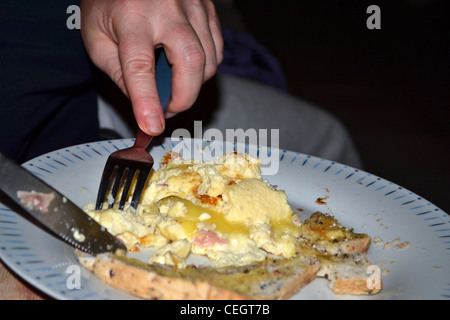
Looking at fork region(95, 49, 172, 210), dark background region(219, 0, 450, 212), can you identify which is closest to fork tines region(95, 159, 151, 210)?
fork region(95, 49, 172, 210)

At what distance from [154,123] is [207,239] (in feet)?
1.14

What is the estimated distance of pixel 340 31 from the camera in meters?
9.47

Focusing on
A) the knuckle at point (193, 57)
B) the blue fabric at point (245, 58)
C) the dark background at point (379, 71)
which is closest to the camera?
the knuckle at point (193, 57)

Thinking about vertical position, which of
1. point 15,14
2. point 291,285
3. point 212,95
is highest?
point 15,14

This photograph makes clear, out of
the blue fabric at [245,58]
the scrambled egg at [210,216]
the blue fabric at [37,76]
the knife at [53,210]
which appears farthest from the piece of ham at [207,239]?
the blue fabric at [245,58]

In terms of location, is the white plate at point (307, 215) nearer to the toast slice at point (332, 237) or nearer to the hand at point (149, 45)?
the toast slice at point (332, 237)

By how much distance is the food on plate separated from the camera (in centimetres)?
111

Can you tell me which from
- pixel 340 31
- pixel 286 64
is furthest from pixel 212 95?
pixel 340 31

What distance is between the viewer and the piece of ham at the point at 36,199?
Answer: 1029mm

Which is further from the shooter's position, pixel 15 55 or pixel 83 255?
pixel 15 55

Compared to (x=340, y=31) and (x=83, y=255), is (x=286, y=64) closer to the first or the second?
(x=340, y=31)

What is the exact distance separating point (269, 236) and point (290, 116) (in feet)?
5.02
